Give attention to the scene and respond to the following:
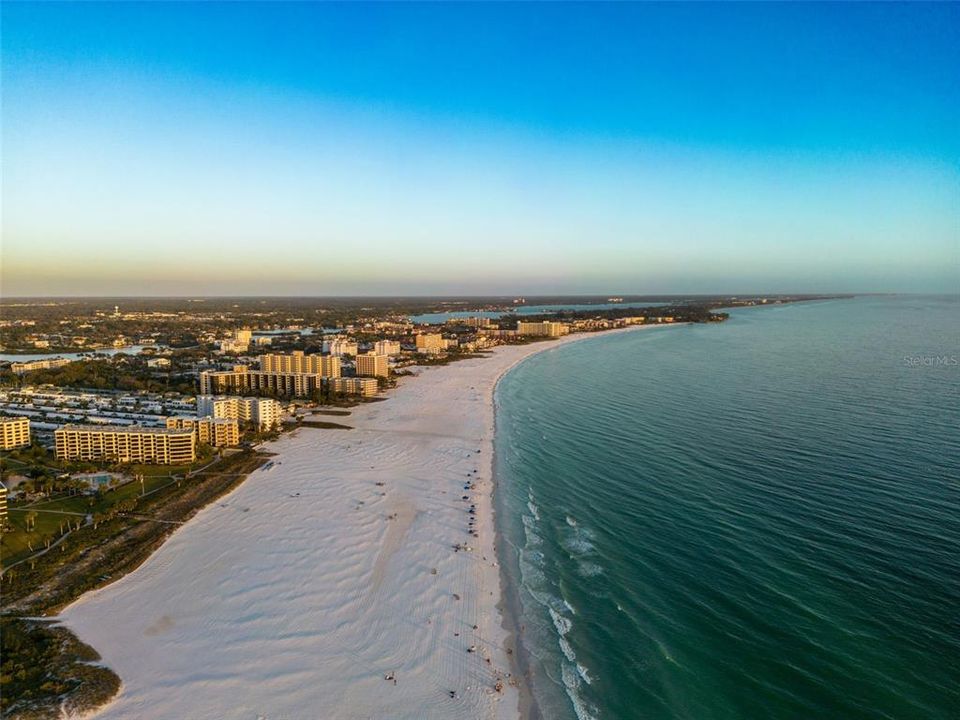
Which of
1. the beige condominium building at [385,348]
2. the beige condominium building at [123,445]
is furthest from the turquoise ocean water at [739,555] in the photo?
the beige condominium building at [385,348]

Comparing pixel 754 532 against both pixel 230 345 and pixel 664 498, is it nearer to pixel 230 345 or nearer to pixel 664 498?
pixel 664 498

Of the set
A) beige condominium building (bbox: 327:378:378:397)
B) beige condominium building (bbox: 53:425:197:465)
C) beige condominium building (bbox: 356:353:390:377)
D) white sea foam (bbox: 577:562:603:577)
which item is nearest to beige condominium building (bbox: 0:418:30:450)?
beige condominium building (bbox: 53:425:197:465)

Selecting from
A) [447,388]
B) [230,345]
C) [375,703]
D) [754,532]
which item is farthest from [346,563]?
[230,345]

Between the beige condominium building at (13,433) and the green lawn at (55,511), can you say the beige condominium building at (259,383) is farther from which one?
the green lawn at (55,511)

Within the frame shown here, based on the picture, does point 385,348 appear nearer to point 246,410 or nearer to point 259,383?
point 259,383

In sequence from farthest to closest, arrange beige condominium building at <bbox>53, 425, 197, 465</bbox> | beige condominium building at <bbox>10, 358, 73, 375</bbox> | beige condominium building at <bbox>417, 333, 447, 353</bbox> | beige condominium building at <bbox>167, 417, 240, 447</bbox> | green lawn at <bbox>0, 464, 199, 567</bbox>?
1. beige condominium building at <bbox>417, 333, 447, 353</bbox>
2. beige condominium building at <bbox>10, 358, 73, 375</bbox>
3. beige condominium building at <bbox>167, 417, 240, 447</bbox>
4. beige condominium building at <bbox>53, 425, 197, 465</bbox>
5. green lawn at <bbox>0, 464, 199, 567</bbox>

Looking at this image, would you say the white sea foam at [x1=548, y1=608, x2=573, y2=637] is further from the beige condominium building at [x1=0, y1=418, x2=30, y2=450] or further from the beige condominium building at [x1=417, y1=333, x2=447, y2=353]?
the beige condominium building at [x1=417, y1=333, x2=447, y2=353]

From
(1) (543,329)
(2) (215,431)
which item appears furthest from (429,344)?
(2) (215,431)
